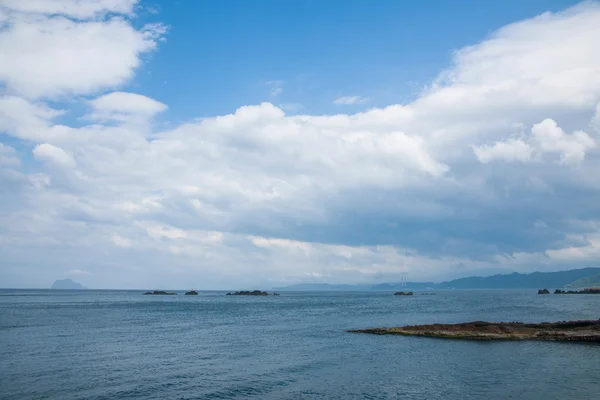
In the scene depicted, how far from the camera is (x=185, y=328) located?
89188 millimetres

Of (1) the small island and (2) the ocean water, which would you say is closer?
(2) the ocean water

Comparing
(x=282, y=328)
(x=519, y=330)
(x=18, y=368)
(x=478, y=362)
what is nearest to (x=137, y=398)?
(x=18, y=368)

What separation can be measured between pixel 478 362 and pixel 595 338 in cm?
2747

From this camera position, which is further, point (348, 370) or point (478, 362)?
point (478, 362)

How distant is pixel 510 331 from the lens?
233 feet

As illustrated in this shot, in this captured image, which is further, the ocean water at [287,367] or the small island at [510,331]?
the small island at [510,331]

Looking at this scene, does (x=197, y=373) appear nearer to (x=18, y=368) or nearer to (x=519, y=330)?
(x=18, y=368)

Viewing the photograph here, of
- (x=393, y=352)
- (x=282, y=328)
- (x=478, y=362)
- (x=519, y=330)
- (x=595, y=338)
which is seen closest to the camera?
(x=478, y=362)

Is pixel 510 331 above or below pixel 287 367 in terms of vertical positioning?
below

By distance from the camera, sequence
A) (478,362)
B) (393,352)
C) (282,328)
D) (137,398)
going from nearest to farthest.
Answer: (137,398), (478,362), (393,352), (282,328)

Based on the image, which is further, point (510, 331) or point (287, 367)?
point (510, 331)

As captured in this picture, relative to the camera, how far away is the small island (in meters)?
67.3

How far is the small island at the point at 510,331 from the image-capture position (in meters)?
67.3

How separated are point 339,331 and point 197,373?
41.1 m
